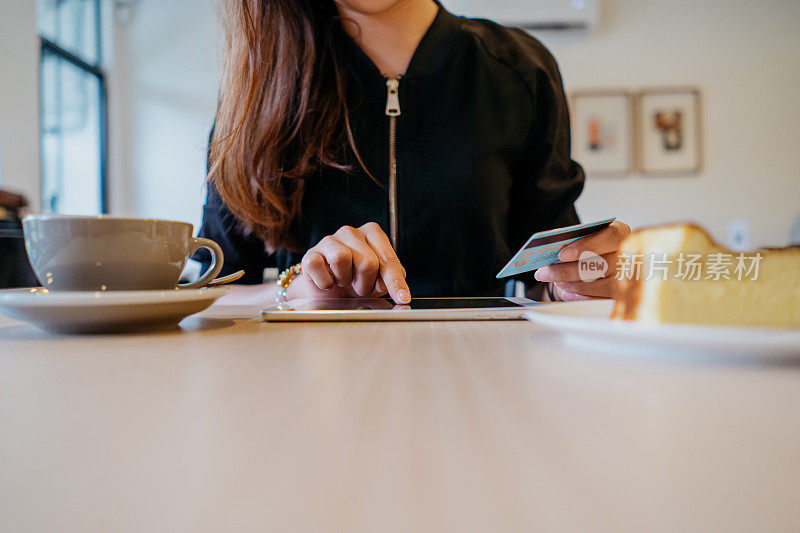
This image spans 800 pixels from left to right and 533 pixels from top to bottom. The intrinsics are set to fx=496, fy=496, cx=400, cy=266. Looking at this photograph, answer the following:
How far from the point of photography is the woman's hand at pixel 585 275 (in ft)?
1.65

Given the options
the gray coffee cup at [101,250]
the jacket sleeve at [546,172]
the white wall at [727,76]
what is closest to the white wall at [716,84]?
the white wall at [727,76]

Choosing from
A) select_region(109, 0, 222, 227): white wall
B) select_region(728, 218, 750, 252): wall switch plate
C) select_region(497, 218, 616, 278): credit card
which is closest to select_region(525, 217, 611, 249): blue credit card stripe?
select_region(497, 218, 616, 278): credit card

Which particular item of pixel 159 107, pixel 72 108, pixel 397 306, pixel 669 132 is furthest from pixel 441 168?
pixel 72 108

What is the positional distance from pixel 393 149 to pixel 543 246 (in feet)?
1.77

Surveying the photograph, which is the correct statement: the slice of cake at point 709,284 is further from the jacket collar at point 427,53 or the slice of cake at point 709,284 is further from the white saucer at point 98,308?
the jacket collar at point 427,53

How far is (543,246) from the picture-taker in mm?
404

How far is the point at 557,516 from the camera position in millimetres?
86

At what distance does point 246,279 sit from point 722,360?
35.7 inches

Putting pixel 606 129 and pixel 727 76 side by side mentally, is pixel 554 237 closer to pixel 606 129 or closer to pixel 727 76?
pixel 606 129

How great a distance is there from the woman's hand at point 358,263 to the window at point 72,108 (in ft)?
8.47

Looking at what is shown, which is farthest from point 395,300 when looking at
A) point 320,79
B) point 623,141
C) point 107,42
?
point 107,42

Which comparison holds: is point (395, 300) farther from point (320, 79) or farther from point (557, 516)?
point (320, 79)

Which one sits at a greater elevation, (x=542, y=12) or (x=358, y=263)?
(x=542, y=12)

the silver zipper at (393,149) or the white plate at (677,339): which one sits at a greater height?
the silver zipper at (393,149)
